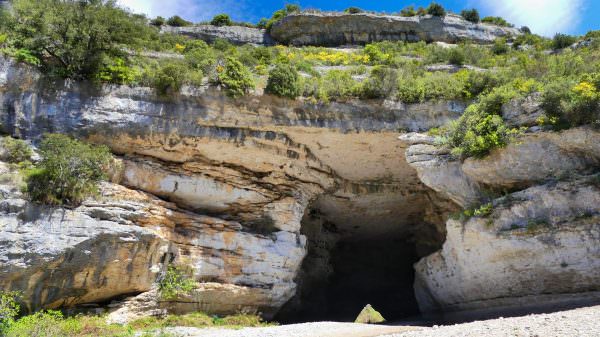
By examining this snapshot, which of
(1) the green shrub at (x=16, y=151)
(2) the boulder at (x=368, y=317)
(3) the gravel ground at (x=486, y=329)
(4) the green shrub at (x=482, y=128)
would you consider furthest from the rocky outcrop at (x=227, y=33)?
(3) the gravel ground at (x=486, y=329)

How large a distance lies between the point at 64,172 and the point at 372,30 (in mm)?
29780

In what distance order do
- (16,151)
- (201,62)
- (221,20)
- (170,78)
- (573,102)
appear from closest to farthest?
(573,102)
(16,151)
(170,78)
(201,62)
(221,20)

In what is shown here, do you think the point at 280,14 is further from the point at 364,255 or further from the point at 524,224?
the point at 524,224

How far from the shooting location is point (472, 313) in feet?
51.9

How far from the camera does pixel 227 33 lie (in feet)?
120

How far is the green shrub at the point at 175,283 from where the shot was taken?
14.8 metres

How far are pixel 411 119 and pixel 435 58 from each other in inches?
387

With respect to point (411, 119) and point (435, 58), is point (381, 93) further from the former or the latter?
point (435, 58)

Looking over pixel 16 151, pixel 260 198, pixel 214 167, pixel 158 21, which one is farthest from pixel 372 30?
pixel 16 151

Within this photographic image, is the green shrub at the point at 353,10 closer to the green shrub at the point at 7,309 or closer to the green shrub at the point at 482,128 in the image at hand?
the green shrub at the point at 482,128

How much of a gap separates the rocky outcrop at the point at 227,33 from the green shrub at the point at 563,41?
2234 centimetres

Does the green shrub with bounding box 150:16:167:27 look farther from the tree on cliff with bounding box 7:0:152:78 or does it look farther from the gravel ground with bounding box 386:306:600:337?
the gravel ground with bounding box 386:306:600:337

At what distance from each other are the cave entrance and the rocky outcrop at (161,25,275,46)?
20.0 meters

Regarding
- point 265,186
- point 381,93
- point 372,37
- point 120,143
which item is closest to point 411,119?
point 381,93
